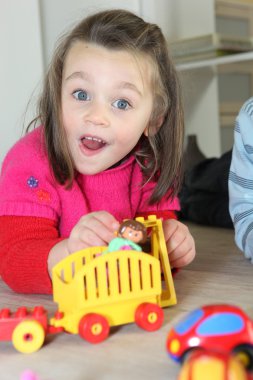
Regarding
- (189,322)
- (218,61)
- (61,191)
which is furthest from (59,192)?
(218,61)

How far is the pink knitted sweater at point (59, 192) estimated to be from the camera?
2.93 ft

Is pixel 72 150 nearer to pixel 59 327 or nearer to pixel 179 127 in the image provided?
pixel 179 127

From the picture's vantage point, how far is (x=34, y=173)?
917 mm

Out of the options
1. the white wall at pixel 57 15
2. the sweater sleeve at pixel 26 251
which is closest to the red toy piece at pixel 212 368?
the sweater sleeve at pixel 26 251

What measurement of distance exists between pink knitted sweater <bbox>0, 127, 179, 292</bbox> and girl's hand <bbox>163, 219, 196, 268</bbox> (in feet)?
0.46

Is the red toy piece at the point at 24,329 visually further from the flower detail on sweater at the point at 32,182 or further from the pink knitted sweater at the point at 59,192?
the flower detail on sweater at the point at 32,182

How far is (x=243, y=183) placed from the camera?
1.10 meters

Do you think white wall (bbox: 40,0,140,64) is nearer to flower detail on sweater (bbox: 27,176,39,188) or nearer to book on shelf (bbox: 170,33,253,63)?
book on shelf (bbox: 170,33,253,63)

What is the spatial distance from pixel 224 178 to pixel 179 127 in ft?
1.79

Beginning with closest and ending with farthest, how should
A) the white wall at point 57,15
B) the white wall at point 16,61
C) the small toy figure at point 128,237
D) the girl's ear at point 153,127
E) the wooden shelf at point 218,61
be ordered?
the small toy figure at point 128,237, the girl's ear at point 153,127, the white wall at point 16,61, the white wall at point 57,15, the wooden shelf at point 218,61

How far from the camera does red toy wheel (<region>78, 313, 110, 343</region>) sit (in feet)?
2.05

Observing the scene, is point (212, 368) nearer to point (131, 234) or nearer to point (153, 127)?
point (131, 234)

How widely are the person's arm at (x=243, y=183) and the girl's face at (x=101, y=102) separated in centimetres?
26

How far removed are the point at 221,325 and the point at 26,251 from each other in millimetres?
399
